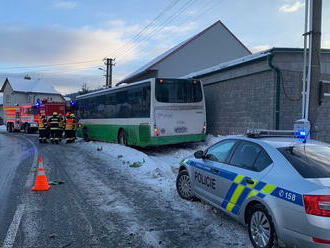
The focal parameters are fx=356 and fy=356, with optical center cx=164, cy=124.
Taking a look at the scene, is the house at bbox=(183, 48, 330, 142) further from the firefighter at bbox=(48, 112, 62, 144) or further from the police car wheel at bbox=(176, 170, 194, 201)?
the firefighter at bbox=(48, 112, 62, 144)

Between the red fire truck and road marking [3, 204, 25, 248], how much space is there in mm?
20607

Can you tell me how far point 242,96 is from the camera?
14.4 metres

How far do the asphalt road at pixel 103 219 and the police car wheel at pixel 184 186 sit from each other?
0.20 meters

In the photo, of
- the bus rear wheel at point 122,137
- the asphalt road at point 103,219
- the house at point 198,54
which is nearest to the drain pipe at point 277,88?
the asphalt road at point 103,219

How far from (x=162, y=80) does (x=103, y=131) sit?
6.16m

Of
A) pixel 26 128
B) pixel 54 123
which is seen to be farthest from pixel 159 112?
pixel 26 128

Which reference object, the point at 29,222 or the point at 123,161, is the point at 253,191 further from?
the point at 123,161

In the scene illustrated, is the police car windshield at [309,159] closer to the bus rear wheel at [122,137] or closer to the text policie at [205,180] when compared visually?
the text policie at [205,180]

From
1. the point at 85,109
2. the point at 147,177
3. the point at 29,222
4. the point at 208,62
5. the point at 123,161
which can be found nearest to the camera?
the point at 29,222

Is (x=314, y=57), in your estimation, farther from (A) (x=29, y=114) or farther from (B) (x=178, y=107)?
(A) (x=29, y=114)

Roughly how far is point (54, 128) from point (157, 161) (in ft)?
35.3

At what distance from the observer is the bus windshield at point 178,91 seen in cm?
1419

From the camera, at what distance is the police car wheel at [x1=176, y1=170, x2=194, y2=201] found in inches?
274

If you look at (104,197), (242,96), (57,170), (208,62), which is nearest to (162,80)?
(242,96)
